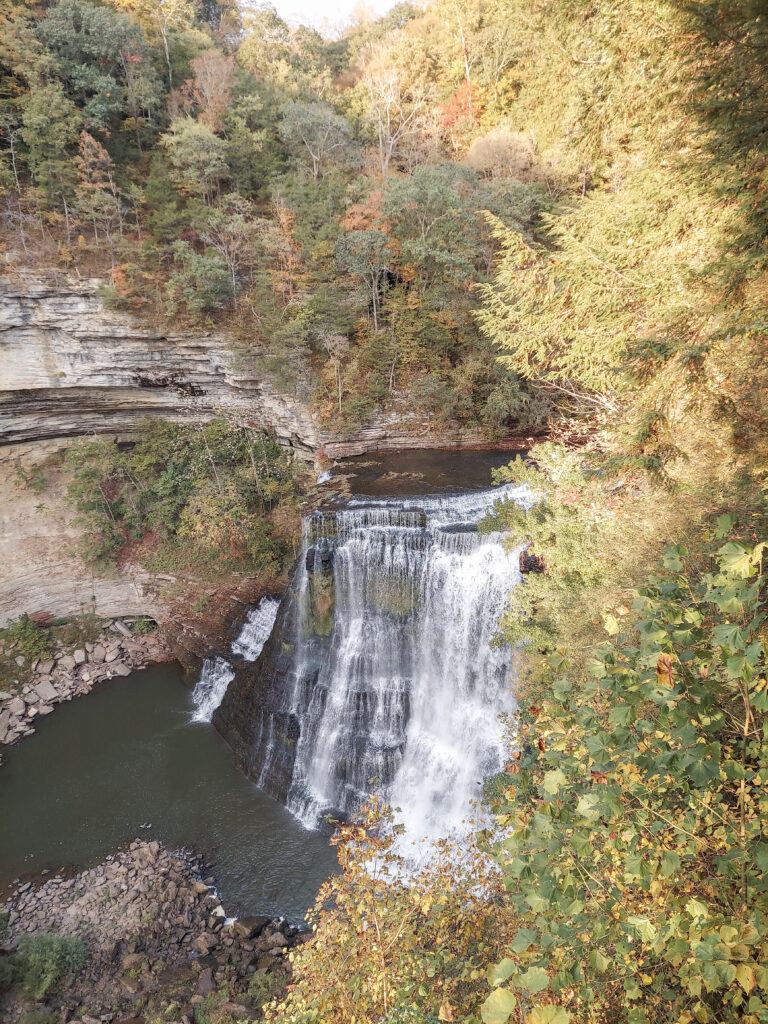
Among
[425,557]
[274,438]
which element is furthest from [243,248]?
[425,557]

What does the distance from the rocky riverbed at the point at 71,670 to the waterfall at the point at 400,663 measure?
256 inches

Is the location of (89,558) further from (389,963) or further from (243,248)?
(389,963)

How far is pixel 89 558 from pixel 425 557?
1251 centimetres

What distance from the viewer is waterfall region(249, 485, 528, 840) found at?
11.3 meters

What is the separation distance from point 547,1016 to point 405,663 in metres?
10.7

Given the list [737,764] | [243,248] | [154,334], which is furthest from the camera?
[243,248]

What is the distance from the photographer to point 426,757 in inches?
461

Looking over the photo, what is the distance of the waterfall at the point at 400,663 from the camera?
1131 centimetres

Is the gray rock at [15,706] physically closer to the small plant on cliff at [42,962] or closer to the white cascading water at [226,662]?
the white cascading water at [226,662]

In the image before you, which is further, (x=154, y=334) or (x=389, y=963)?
(x=154, y=334)

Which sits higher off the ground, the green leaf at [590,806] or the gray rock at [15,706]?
the green leaf at [590,806]

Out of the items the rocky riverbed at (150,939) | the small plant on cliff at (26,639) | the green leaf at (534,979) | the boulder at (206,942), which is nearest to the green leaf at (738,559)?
the green leaf at (534,979)

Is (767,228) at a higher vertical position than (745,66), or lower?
lower

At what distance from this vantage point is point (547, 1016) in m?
1.83
